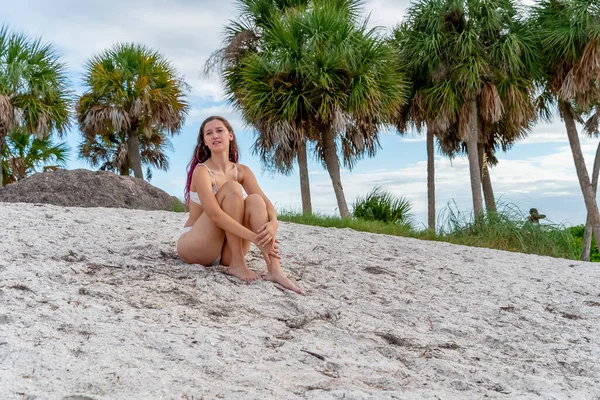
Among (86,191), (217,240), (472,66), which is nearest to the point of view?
(217,240)

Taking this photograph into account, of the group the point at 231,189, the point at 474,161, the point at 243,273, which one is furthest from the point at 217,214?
the point at 474,161

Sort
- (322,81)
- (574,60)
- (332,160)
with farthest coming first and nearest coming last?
(574,60) → (332,160) → (322,81)

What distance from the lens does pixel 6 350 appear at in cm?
333

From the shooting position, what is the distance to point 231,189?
489 centimetres

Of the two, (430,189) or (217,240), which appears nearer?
(217,240)

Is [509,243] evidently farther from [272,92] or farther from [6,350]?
[6,350]

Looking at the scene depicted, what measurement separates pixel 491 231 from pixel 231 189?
876cm

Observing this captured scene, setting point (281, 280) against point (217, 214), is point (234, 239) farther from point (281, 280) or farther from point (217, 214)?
point (281, 280)

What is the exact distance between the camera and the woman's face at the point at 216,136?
517cm

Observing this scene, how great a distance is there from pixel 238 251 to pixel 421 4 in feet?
48.5

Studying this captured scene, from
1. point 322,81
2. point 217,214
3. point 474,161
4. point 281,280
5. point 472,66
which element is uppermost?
point 472,66

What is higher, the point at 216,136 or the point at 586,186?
the point at 586,186

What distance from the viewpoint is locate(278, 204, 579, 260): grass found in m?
11.5

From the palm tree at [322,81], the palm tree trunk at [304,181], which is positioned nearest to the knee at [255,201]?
the palm tree at [322,81]
